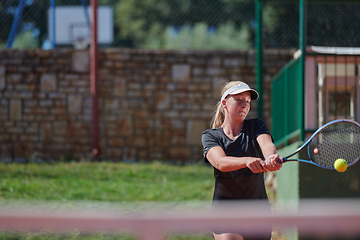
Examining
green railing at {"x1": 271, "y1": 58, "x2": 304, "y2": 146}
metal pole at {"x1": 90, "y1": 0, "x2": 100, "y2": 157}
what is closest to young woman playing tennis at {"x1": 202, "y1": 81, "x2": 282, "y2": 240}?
green railing at {"x1": 271, "y1": 58, "x2": 304, "y2": 146}

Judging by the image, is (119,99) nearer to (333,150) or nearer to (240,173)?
(333,150)

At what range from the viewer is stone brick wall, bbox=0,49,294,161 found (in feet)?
27.5

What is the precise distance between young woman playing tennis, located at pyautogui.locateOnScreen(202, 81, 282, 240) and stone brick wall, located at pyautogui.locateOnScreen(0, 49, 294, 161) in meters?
5.83

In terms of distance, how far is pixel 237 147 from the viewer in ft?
8.07

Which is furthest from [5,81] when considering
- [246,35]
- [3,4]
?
[246,35]

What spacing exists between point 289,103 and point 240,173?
2.57 m

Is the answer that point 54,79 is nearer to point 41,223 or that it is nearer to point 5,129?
point 5,129

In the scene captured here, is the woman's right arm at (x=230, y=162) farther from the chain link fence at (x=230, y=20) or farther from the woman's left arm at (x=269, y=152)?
the chain link fence at (x=230, y=20)

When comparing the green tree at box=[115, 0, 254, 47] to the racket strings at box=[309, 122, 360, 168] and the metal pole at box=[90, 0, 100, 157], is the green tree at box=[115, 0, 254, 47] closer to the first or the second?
the metal pole at box=[90, 0, 100, 157]

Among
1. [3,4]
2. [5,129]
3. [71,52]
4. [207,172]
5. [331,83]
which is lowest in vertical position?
[207,172]

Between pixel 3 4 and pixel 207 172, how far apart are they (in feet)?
20.3

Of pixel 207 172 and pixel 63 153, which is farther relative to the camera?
pixel 63 153

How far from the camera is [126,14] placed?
16844mm

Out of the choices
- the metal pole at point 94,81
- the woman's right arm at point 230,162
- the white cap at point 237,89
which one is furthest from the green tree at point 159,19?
the woman's right arm at point 230,162
